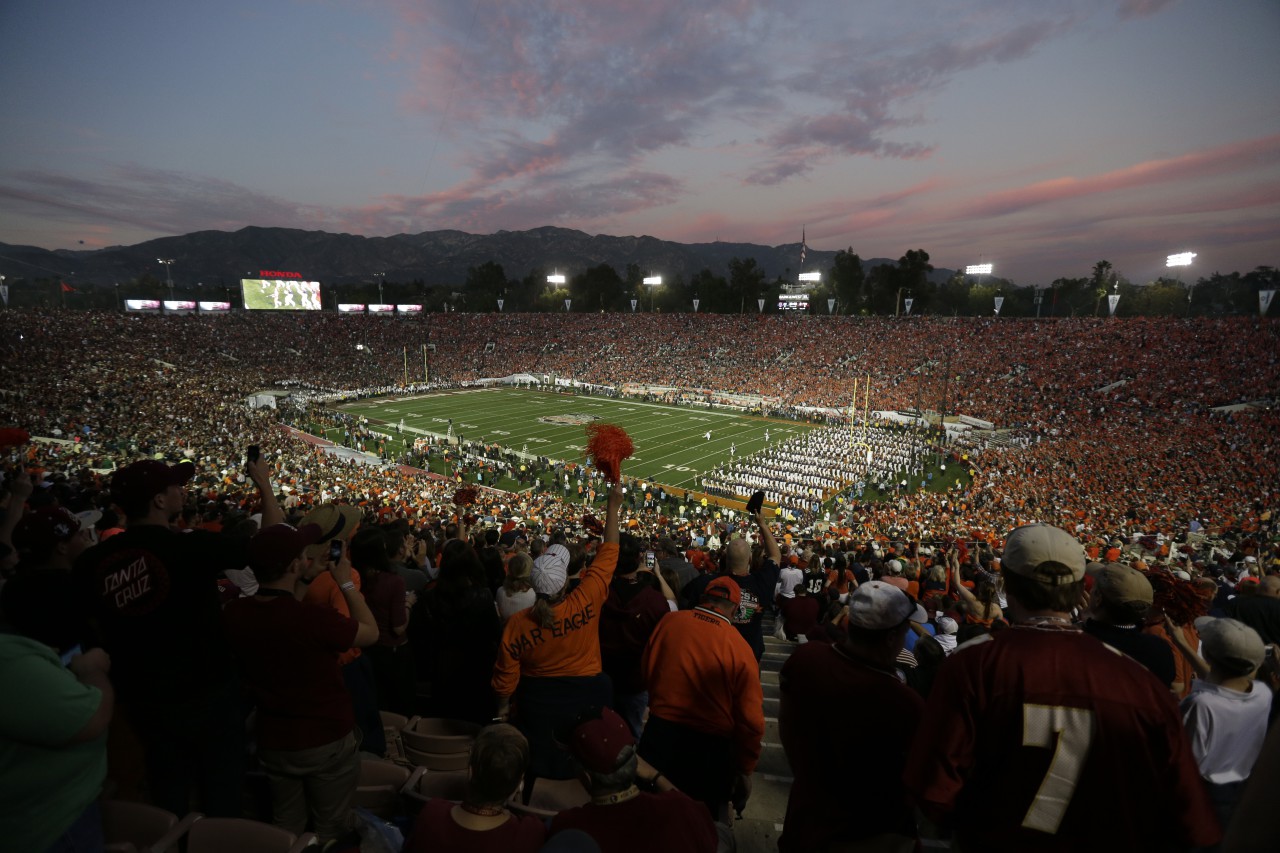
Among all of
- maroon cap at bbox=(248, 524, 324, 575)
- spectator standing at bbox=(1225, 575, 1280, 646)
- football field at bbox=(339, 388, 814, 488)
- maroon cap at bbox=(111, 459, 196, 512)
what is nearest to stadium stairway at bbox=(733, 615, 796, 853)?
maroon cap at bbox=(248, 524, 324, 575)

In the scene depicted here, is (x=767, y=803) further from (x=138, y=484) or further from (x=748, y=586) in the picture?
(x=138, y=484)

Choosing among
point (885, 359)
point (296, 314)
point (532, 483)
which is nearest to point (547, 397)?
point (532, 483)

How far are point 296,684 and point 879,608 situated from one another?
2752mm

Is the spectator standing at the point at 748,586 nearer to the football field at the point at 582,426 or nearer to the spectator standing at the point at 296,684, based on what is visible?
the spectator standing at the point at 296,684

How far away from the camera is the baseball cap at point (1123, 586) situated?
3029 mm

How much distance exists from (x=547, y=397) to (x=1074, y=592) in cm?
5438

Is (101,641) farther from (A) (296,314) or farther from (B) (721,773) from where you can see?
(A) (296,314)

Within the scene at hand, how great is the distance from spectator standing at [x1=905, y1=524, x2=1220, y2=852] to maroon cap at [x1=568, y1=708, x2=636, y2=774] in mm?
977

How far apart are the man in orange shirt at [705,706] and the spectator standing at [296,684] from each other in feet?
4.99

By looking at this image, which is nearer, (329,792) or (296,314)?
(329,792)

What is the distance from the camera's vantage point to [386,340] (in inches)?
3066

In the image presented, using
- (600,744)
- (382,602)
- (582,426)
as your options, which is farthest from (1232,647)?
(582,426)

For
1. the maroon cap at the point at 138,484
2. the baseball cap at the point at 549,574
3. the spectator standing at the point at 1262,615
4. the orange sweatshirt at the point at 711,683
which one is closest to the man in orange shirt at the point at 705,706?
the orange sweatshirt at the point at 711,683

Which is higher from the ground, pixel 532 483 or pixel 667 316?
pixel 667 316
